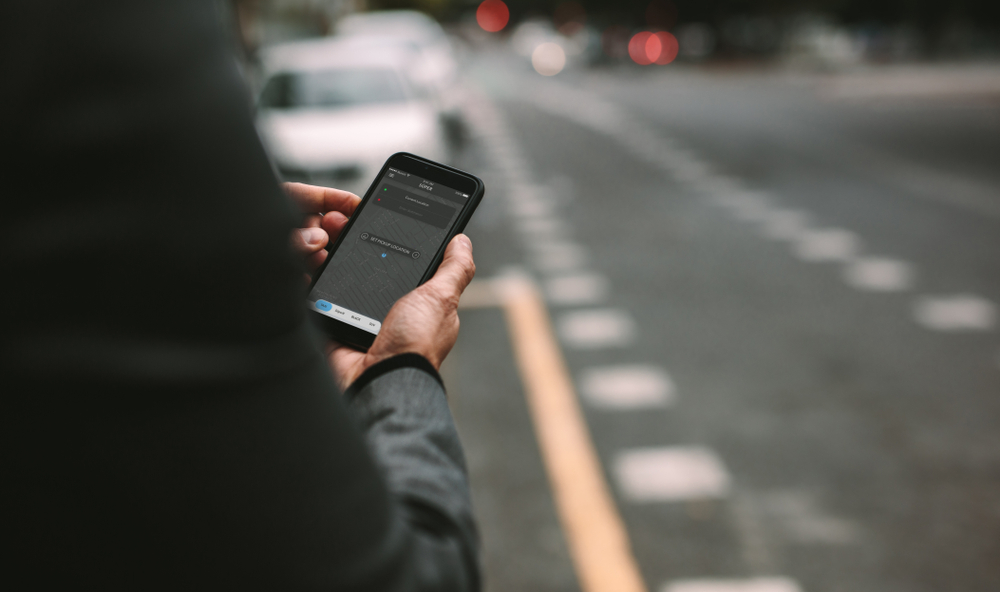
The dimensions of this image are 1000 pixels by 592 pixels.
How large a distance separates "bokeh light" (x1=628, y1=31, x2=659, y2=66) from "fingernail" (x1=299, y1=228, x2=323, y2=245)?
3454 cm

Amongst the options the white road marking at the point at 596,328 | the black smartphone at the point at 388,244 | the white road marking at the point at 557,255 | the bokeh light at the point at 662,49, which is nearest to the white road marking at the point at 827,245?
the white road marking at the point at 557,255

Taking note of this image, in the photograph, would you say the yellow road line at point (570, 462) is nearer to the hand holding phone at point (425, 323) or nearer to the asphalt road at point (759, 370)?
the asphalt road at point (759, 370)

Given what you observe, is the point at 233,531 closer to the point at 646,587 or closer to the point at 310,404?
the point at 310,404

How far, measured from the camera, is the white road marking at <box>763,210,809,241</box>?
7883 mm

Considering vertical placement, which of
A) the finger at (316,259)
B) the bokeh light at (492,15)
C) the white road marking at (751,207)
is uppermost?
the finger at (316,259)

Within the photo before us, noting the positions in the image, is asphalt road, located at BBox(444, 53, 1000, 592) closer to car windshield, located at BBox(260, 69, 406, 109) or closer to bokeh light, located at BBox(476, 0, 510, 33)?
car windshield, located at BBox(260, 69, 406, 109)

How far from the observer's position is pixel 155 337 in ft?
1.84

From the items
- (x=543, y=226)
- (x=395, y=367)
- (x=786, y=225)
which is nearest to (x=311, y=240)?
(x=395, y=367)

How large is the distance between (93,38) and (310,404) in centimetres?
28

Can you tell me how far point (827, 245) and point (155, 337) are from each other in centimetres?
760

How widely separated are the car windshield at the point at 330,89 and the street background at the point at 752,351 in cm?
82

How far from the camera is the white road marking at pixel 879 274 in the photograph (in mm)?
6297

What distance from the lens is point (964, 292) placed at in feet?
19.9

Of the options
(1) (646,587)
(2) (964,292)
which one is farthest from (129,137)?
(2) (964,292)
